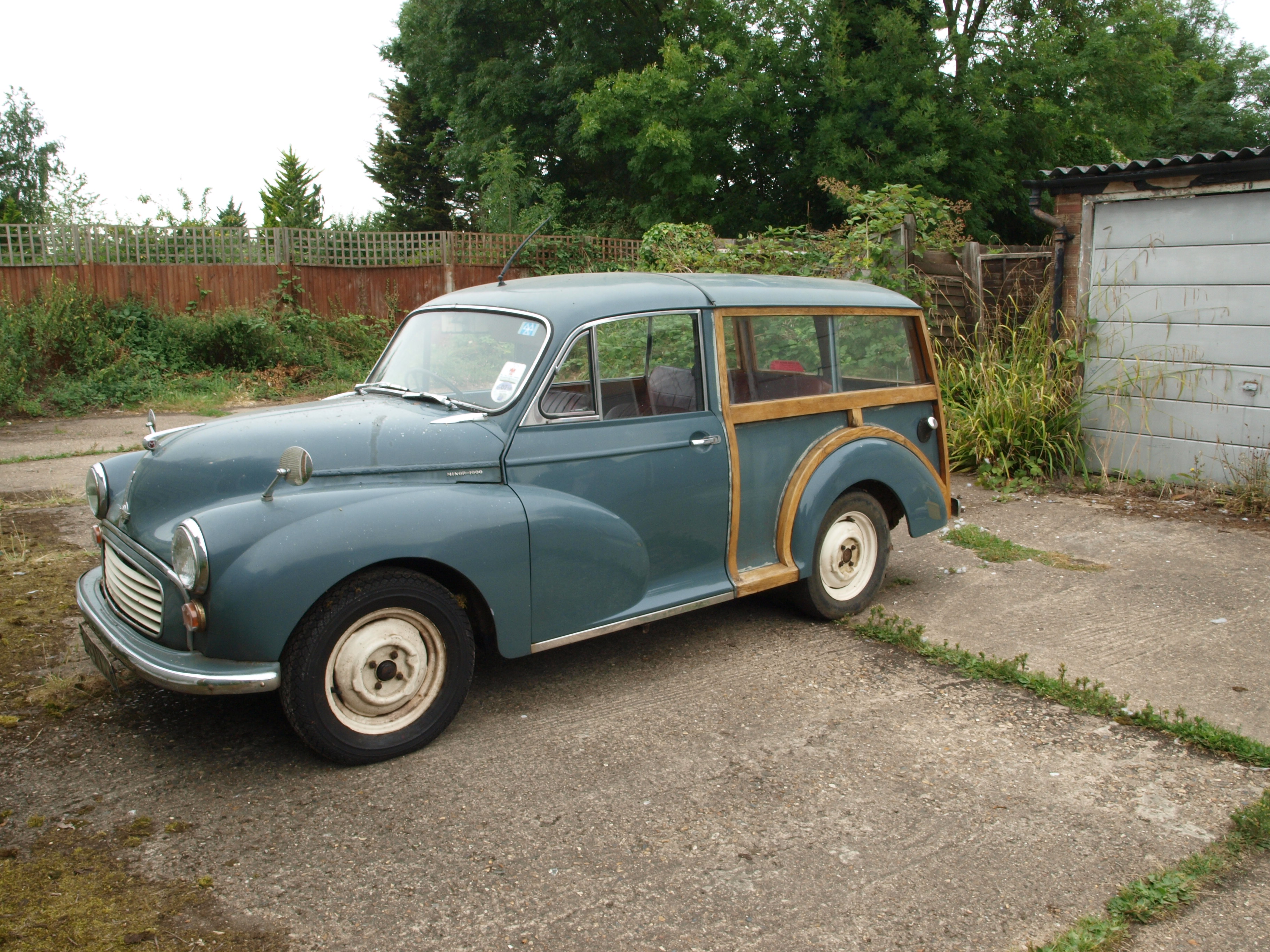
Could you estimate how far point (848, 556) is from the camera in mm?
5074

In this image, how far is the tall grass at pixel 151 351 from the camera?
12.2 m

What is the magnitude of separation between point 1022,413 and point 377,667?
6.45 meters

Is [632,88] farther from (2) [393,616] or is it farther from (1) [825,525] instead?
(2) [393,616]

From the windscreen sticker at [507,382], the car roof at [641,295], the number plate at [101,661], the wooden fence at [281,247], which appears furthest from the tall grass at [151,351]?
the windscreen sticker at [507,382]

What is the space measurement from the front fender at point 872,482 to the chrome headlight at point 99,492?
3.03 metres

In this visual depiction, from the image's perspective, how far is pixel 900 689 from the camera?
417 centimetres

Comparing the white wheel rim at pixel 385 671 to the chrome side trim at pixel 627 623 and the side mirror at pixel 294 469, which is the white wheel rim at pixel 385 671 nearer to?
the chrome side trim at pixel 627 623

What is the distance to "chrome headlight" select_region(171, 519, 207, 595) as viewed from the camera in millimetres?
3080

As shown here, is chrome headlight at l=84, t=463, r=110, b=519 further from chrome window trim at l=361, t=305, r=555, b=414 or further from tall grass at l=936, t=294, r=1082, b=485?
tall grass at l=936, t=294, r=1082, b=485

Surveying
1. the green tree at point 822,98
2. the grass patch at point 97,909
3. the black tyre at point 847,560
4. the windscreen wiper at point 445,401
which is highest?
the green tree at point 822,98

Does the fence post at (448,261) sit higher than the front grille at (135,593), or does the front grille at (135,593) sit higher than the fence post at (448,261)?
the fence post at (448,261)

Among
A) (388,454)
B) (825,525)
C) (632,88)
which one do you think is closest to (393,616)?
(388,454)

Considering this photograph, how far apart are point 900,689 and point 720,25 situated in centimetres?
2027

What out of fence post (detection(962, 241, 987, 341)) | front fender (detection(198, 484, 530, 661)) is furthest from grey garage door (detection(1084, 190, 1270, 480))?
front fender (detection(198, 484, 530, 661))
